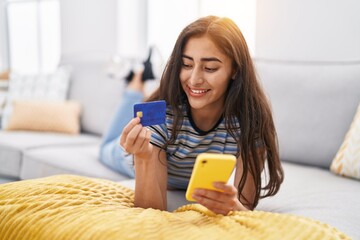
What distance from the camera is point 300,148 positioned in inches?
68.9

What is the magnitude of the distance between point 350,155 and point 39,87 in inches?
82.4

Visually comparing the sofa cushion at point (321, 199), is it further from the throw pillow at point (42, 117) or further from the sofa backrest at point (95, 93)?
the throw pillow at point (42, 117)

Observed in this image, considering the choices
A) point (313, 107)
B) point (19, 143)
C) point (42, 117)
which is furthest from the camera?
point (42, 117)

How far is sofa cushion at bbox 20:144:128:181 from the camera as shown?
1.86m

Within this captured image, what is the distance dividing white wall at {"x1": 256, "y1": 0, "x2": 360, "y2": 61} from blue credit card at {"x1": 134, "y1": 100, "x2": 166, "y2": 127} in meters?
1.26

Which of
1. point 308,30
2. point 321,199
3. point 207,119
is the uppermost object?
point 308,30

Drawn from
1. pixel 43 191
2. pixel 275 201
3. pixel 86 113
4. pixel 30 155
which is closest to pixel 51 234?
pixel 43 191

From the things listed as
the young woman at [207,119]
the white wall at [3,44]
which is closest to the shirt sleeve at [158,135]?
the young woman at [207,119]

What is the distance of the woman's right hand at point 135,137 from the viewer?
100 cm

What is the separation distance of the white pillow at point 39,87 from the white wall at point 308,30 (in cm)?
133

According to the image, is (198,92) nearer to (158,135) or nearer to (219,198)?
(158,135)

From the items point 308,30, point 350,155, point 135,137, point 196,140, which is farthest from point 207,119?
point 308,30

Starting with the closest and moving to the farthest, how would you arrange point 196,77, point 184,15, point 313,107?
point 196,77, point 313,107, point 184,15

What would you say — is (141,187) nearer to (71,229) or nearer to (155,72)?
(71,229)
